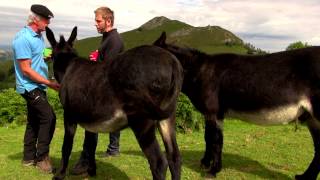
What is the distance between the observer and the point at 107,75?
17.3ft

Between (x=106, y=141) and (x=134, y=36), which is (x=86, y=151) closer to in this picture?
(x=106, y=141)

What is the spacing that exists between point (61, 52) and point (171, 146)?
2152 millimetres

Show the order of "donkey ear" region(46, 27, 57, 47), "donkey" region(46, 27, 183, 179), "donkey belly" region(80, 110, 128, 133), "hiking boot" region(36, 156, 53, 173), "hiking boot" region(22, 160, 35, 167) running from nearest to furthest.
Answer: "donkey" region(46, 27, 183, 179) < "donkey belly" region(80, 110, 128, 133) < "donkey ear" region(46, 27, 57, 47) < "hiking boot" region(36, 156, 53, 173) < "hiking boot" region(22, 160, 35, 167)

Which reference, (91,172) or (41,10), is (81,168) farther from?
(41,10)

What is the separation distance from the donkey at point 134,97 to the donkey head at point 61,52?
506mm

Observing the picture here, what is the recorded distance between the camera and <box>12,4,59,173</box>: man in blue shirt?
6.51m

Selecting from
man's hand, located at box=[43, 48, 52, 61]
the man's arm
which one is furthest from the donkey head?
man's hand, located at box=[43, 48, 52, 61]

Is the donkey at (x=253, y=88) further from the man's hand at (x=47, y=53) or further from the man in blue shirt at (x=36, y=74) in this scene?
the man in blue shirt at (x=36, y=74)

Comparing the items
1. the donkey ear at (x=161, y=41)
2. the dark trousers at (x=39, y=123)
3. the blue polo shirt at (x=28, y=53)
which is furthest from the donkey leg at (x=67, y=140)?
the donkey ear at (x=161, y=41)

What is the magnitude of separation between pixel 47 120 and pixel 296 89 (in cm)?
383

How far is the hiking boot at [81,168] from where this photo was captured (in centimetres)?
668

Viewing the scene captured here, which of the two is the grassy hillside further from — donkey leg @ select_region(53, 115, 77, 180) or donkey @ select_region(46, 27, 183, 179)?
donkey @ select_region(46, 27, 183, 179)

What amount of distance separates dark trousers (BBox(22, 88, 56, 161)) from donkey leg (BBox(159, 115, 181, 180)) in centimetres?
216

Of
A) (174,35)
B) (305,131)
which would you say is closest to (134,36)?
(174,35)
